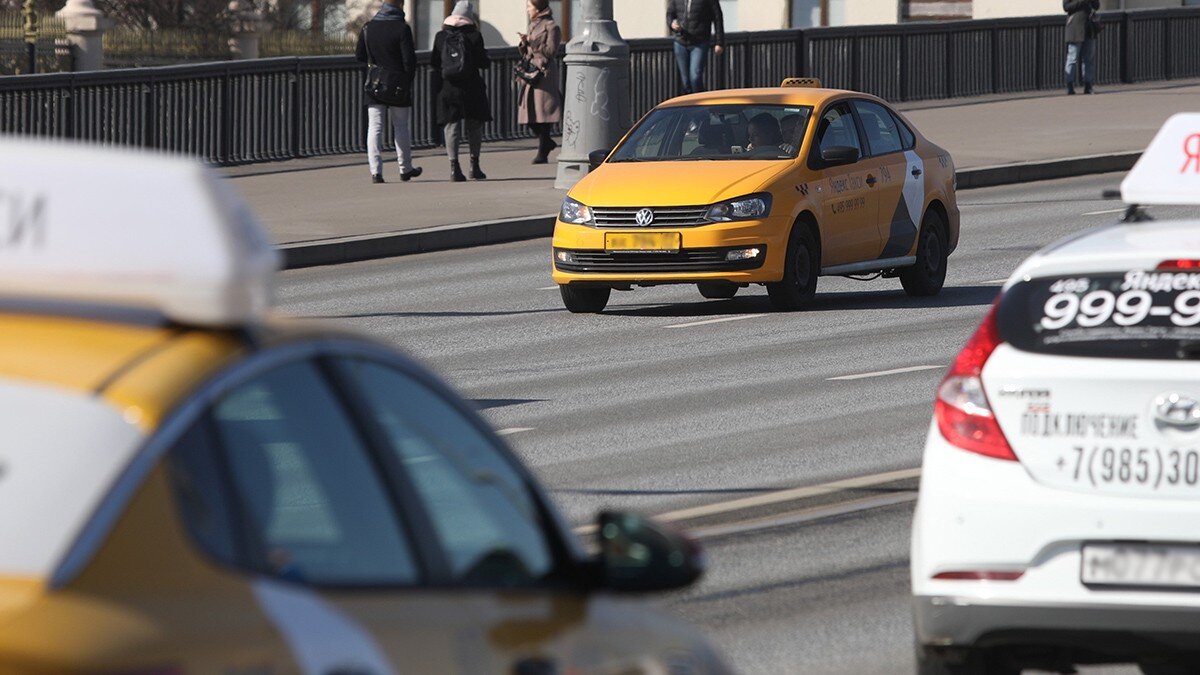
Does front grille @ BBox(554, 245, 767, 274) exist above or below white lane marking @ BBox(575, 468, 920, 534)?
above

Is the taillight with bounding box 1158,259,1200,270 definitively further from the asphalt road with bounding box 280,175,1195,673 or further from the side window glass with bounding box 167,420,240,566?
the side window glass with bounding box 167,420,240,566

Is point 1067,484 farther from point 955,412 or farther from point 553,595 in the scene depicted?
point 553,595

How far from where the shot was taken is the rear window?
6.16m

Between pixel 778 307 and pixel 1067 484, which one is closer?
pixel 1067 484

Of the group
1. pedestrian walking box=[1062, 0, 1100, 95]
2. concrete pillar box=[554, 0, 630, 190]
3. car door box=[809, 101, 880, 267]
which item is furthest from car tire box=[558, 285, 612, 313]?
pedestrian walking box=[1062, 0, 1100, 95]

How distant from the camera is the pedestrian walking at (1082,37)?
35.8m

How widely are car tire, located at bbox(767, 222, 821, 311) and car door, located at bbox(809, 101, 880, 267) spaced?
12cm

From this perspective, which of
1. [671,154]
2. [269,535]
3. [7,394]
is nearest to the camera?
[7,394]

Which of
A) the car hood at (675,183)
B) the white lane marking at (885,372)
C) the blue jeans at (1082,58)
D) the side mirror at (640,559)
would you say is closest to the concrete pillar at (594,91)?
the car hood at (675,183)

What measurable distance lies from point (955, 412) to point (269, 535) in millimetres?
3386

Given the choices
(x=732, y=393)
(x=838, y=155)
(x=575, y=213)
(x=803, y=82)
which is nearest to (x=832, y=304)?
(x=838, y=155)

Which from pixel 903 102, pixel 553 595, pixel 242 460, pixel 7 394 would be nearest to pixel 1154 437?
pixel 553 595

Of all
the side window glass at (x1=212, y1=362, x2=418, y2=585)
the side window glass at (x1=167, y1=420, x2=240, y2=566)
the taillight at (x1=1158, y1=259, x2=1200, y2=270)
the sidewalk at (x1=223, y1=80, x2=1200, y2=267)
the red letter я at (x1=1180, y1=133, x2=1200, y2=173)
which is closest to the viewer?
the side window glass at (x1=167, y1=420, x2=240, y2=566)

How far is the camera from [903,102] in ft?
114
